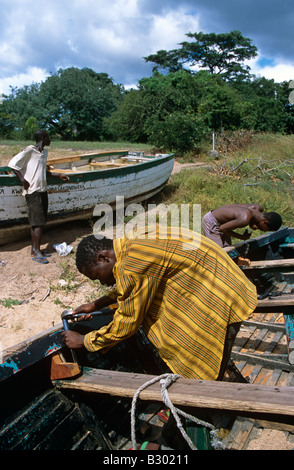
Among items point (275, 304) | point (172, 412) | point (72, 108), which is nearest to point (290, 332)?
point (275, 304)

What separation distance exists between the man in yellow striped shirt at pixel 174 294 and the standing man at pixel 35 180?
389 centimetres

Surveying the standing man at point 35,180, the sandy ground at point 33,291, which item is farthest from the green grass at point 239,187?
the standing man at point 35,180

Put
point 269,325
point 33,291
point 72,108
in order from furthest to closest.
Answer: point 72,108 < point 33,291 < point 269,325

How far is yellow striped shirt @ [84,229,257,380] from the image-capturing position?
1522 mm

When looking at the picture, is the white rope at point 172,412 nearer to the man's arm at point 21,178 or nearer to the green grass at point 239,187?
the man's arm at point 21,178

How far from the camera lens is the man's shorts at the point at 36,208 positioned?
5340 mm

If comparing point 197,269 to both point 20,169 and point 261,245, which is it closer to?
point 261,245

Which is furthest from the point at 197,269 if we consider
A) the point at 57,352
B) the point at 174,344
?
the point at 57,352

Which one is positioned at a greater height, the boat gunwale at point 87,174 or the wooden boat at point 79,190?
the boat gunwale at point 87,174

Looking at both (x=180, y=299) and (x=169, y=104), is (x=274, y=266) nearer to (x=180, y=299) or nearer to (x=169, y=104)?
(x=180, y=299)

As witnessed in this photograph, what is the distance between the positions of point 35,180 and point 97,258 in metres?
4.03

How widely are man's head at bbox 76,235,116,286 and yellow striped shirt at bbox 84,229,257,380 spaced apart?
4 cm

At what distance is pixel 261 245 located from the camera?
384 cm

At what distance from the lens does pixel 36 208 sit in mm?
5395
